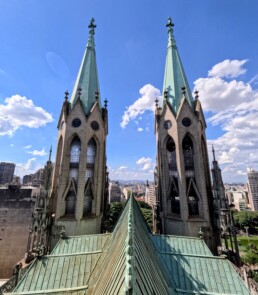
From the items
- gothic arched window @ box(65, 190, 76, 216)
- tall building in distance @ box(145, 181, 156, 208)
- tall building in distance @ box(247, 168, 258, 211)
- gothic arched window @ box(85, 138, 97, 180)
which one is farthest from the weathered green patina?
tall building in distance @ box(247, 168, 258, 211)

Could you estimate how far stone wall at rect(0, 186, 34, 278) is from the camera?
30875mm

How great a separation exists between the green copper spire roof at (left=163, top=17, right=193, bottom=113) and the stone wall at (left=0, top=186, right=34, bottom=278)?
101 ft

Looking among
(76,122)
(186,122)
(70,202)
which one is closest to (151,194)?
(186,122)

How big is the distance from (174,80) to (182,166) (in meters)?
9.99

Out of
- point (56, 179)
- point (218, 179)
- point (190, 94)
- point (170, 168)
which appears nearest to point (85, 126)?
point (56, 179)

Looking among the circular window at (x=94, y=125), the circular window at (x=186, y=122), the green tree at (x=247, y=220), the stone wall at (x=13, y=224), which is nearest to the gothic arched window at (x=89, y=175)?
the circular window at (x=94, y=125)

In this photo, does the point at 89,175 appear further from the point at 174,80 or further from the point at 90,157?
the point at 174,80

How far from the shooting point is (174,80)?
2148 cm

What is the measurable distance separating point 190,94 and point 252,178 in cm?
15731

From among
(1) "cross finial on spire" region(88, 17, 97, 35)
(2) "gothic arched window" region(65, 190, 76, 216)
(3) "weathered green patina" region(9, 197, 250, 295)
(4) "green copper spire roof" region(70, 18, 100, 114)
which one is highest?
(1) "cross finial on spire" region(88, 17, 97, 35)

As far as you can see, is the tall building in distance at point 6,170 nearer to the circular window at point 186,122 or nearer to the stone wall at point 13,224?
the stone wall at point 13,224

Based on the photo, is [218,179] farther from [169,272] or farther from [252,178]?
[252,178]

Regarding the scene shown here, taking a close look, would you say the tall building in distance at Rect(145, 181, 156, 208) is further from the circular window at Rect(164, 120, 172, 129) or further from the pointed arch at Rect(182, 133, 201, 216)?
the circular window at Rect(164, 120, 172, 129)

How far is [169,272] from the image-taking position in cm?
966
